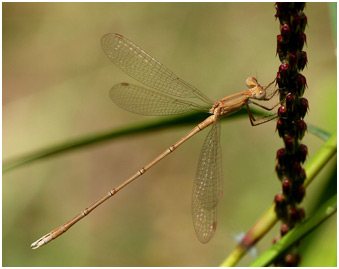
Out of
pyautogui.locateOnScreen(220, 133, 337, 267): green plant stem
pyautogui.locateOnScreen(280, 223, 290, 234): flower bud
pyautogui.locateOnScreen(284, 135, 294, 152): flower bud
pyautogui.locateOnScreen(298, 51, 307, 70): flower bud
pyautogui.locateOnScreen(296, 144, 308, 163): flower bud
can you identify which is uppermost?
pyautogui.locateOnScreen(298, 51, 307, 70): flower bud

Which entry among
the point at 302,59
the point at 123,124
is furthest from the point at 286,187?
the point at 123,124

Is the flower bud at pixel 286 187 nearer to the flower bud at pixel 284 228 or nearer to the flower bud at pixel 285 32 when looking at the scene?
the flower bud at pixel 284 228

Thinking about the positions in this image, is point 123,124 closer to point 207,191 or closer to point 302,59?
point 207,191

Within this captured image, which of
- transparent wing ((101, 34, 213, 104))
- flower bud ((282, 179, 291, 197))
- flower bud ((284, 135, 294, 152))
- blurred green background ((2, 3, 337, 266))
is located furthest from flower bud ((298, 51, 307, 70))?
blurred green background ((2, 3, 337, 266))

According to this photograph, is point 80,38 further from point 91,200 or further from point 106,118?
point 91,200

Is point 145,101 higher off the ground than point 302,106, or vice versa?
point 145,101

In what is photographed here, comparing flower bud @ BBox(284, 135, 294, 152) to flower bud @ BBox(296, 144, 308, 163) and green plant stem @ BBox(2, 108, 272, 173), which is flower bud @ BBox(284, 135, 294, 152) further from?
green plant stem @ BBox(2, 108, 272, 173)

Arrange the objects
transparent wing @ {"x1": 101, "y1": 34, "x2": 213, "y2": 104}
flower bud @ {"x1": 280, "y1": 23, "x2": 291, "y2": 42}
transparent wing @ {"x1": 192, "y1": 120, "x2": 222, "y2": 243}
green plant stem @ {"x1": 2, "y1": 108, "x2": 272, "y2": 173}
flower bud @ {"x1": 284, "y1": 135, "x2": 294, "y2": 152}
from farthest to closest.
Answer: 1. transparent wing @ {"x1": 101, "y1": 34, "x2": 213, "y2": 104}
2. transparent wing @ {"x1": 192, "y1": 120, "x2": 222, "y2": 243}
3. green plant stem @ {"x1": 2, "y1": 108, "x2": 272, "y2": 173}
4. flower bud @ {"x1": 284, "y1": 135, "x2": 294, "y2": 152}
5. flower bud @ {"x1": 280, "y1": 23, "x2": 291, "y2": 42}
